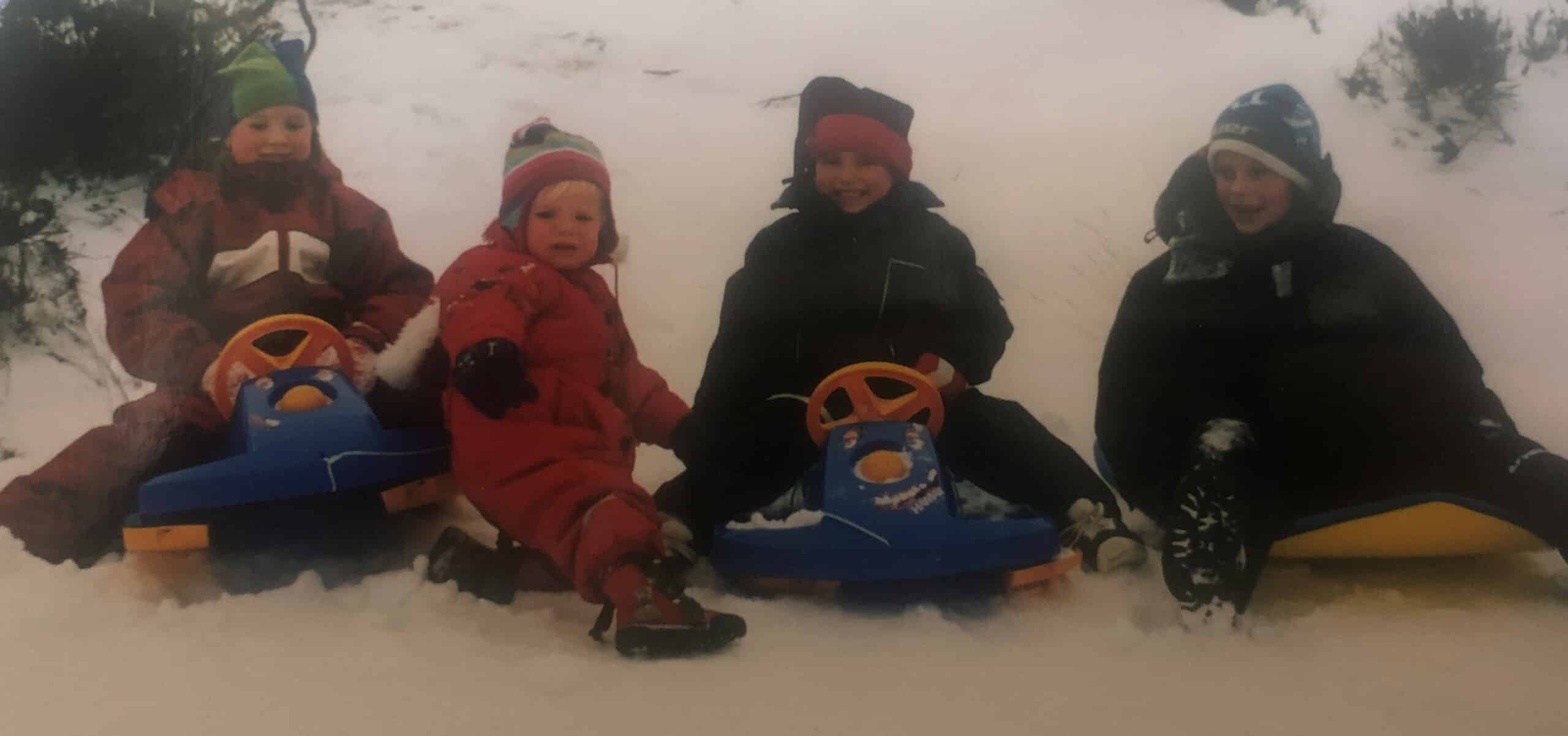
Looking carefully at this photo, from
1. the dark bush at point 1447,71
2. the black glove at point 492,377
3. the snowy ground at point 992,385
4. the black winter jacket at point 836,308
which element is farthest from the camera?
the dark bush at point 1447,71

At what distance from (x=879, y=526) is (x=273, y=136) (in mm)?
945

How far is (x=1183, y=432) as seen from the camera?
1.51 meters

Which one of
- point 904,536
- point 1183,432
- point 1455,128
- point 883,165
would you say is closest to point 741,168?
point 883,165

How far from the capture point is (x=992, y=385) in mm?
1589

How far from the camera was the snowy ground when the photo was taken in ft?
4.39

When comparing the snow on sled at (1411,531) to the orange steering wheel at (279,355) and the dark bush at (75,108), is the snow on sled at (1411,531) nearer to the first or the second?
the orange steering wheel at (279,355)

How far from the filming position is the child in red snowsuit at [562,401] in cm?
137

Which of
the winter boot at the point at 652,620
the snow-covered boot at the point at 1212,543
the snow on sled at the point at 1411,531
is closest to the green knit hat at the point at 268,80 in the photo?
the winter boot at the point at 652,620

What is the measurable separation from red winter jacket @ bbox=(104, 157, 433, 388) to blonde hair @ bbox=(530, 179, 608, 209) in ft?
0.61

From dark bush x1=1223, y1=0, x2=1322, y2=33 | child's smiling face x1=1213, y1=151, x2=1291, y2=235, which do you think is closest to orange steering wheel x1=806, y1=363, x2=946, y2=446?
Answer: child's smiling face x1=1213, y1=151, x2=1291, y2=235

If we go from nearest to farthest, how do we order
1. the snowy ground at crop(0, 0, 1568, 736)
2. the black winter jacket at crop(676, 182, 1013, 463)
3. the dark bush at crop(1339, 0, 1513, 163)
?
the snowy ground at crop(0, 0, 1568, 736)
the black winter jacket at crop(676, 182, 1013, 463)
the dark bush at crop(1339, 0, 1513, 163)

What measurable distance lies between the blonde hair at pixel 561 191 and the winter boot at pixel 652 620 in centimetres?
50

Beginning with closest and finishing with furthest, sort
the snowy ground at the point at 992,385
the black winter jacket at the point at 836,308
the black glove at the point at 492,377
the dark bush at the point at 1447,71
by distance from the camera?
1. the snowy ground at the point at 992,385
2. the black glove at the point at 492,377
3. the black winter jacket at the point at 836,308
4. the dark bush at the point at 1447,71

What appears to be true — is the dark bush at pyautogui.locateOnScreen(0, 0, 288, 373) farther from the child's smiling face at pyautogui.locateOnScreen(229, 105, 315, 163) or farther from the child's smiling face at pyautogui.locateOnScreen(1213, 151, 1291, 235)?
the child's smiling face at pyautogui.locateOnScreen(1213, 151, 1291, 235)
